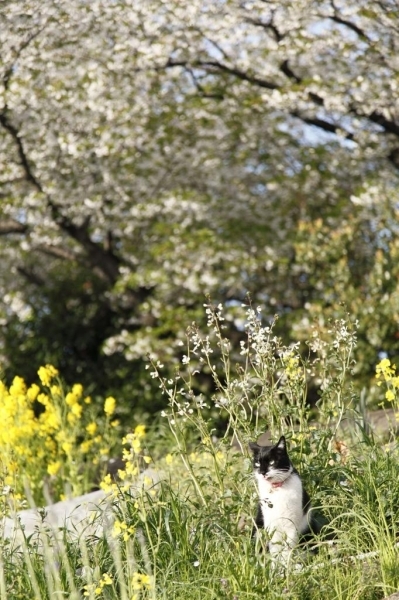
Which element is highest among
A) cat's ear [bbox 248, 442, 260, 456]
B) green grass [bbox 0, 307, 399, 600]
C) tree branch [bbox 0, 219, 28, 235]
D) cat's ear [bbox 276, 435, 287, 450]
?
cat's ear [bbox 276, 435, 287, 450]

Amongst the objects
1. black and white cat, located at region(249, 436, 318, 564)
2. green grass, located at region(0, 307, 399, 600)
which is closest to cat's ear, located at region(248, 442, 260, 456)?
black and white cat, located at region(249, 436, 318, 564)

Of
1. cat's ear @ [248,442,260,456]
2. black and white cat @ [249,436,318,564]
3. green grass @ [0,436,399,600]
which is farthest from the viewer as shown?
cat's ear @ [248,442,260,456]

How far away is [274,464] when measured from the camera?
4.21m

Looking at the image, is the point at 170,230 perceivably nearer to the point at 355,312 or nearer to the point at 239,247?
the point at 239,247

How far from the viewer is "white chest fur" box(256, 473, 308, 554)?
4.19 meters

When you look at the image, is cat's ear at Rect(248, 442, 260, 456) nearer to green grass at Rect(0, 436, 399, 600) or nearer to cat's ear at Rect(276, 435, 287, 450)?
cat's ear at Rect(276, 435, 287, 450)

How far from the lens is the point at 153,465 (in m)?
7.18

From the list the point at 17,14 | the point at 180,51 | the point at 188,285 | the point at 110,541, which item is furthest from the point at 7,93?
Result: the point at 110,541

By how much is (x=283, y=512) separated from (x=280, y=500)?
55mm

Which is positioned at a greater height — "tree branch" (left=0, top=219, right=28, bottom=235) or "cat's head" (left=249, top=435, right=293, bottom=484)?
"cat's head" (left=249, top=435, right=293, bottom=484)

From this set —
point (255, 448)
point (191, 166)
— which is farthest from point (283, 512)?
point (191, 166)

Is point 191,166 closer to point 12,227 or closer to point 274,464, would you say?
point 12,227

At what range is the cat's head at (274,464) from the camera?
4.20 metres

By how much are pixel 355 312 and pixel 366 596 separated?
6.28m
